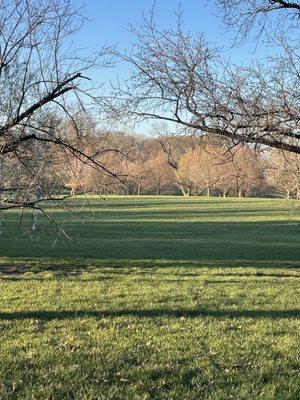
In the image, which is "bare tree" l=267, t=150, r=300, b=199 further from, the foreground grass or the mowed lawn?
the foreground grass

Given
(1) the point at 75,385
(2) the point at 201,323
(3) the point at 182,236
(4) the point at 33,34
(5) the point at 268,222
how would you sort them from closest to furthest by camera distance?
(1) the point at 75,385 → (4) the point at 33,34 → (2) the point at 201,323 → (3) the point at 182,236 → (5) the point at 268,222

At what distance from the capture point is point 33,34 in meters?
5.84

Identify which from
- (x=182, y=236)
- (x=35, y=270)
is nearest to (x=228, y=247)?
(x=182, y=236)

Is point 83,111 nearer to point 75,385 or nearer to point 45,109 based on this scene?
point 45,109

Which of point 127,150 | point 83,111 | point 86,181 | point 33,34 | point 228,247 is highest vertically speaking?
point 33,34

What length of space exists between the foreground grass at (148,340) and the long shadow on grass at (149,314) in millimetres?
16

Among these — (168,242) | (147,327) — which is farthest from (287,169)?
(168,242)

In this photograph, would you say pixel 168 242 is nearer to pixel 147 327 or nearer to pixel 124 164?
pixel 124 164

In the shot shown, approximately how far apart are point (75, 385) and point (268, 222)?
33745 mm

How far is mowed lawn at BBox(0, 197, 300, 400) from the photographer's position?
447cm

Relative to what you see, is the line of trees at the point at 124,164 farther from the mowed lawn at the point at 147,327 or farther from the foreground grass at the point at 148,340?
the foreground grass at the point at 148,340

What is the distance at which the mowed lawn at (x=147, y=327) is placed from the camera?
4.47m

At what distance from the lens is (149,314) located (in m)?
7.74

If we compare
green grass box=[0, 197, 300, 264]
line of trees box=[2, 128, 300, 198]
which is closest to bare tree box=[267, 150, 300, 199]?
line of trees box=[2, 128, 300, 198]
